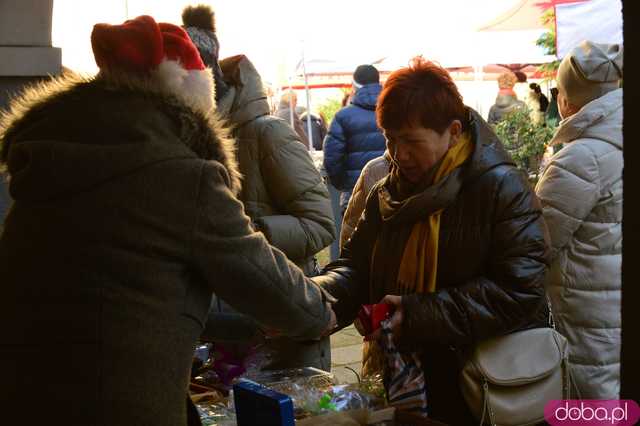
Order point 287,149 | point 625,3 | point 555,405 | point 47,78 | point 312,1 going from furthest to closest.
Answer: point 312,1 → point 47,78 → point 287,149 → point 555,405 → point 625,3

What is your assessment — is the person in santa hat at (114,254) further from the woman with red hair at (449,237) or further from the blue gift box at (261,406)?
the woman with red hair at (449,237)

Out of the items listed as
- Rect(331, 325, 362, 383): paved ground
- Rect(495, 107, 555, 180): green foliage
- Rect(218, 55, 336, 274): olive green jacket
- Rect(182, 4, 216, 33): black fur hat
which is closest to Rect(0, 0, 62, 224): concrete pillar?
Rect(182, 4, 216, 33): black fur hat

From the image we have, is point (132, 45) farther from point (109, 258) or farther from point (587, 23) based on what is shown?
point (587, 23)

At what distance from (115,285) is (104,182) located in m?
0.23

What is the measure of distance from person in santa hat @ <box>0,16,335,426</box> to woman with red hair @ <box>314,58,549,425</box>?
30.6 inches

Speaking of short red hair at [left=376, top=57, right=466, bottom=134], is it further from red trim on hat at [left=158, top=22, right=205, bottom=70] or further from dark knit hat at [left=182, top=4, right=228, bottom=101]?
dark knit hat at [left=182, top=4, right=228, bottom=101]

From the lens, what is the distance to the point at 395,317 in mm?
2529

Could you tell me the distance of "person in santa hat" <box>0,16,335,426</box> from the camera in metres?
1.83

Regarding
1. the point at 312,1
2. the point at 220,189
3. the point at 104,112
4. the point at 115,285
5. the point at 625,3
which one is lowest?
the point at 115,285

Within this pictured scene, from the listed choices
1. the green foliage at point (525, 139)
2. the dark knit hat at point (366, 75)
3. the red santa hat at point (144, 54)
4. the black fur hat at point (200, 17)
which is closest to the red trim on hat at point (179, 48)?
the red santa hat at point (144, 54)

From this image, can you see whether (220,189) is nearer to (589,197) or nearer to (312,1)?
(589,197)

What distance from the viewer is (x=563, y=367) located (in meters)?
2.64

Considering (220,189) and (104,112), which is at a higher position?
(104,112)

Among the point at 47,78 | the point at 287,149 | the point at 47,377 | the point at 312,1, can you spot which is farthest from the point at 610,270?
the point at 312,1
